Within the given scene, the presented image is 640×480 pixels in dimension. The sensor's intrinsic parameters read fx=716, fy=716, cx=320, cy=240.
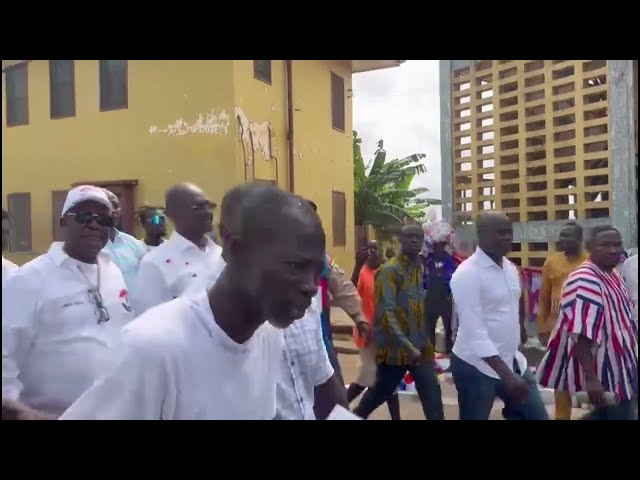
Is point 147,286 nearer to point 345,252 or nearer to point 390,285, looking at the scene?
point 390,285

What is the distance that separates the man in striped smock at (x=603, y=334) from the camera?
156 inches

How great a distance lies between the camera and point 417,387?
4.88 metres

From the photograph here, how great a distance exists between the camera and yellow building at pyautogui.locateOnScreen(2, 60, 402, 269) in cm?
1056

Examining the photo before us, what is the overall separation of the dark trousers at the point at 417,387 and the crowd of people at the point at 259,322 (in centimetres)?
1

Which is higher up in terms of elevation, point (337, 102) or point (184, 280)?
point (337, 102)

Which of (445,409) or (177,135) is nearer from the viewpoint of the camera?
(445,409)

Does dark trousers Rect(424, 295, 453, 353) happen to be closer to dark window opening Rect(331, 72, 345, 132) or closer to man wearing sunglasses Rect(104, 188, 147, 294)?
man wearing sunglasses Rect(104, 188, 147, 294)

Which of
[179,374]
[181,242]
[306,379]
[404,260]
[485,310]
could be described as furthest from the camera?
[404,260]

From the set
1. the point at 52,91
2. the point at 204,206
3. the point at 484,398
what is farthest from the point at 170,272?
the point at 52,91

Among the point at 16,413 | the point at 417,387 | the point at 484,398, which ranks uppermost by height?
the point at 16,413

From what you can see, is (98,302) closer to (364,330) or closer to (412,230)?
(364,330)

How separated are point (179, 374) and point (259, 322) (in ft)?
0.76

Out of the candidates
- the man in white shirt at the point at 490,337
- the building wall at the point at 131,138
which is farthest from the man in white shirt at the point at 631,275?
the building wall at the point at 131,138

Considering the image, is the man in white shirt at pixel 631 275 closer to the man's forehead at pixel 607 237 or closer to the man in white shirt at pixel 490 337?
the man's forehead at pixel 607 237
